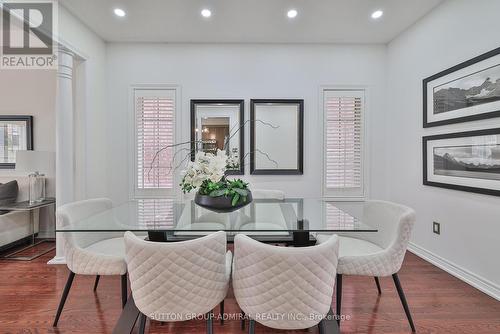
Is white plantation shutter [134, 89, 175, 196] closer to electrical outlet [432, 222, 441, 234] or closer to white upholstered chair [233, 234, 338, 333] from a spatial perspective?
white upholstered chair [233, 234, 338, 333]

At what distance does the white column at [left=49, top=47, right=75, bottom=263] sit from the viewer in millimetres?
2764

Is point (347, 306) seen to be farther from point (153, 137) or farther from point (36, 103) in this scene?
point (36, 103)

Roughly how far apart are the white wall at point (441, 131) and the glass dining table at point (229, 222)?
4.55 ft

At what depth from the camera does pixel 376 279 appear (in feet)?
7.24

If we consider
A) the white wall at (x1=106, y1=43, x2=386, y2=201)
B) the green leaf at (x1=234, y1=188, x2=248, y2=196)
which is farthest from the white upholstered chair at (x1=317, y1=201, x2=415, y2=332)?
the white wall at (x1=106, y1=43, x2=386, y2=201)

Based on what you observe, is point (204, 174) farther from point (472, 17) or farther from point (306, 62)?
point (472, 17)

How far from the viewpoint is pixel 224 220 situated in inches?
70.5

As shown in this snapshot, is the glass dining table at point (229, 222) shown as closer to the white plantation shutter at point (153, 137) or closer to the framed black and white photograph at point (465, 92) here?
the white plantation shutter at point (153, 137)

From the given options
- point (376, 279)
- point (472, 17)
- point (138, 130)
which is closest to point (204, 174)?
point (376, 279)

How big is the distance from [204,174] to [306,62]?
7.99 feet

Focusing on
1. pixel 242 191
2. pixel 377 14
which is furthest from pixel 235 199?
pixel 377 14

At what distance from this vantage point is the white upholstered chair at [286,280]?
3.83 feet

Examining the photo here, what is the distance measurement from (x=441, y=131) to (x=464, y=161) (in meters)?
0.43

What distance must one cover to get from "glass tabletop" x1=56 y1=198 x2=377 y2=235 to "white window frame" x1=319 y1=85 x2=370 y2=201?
126 cm
